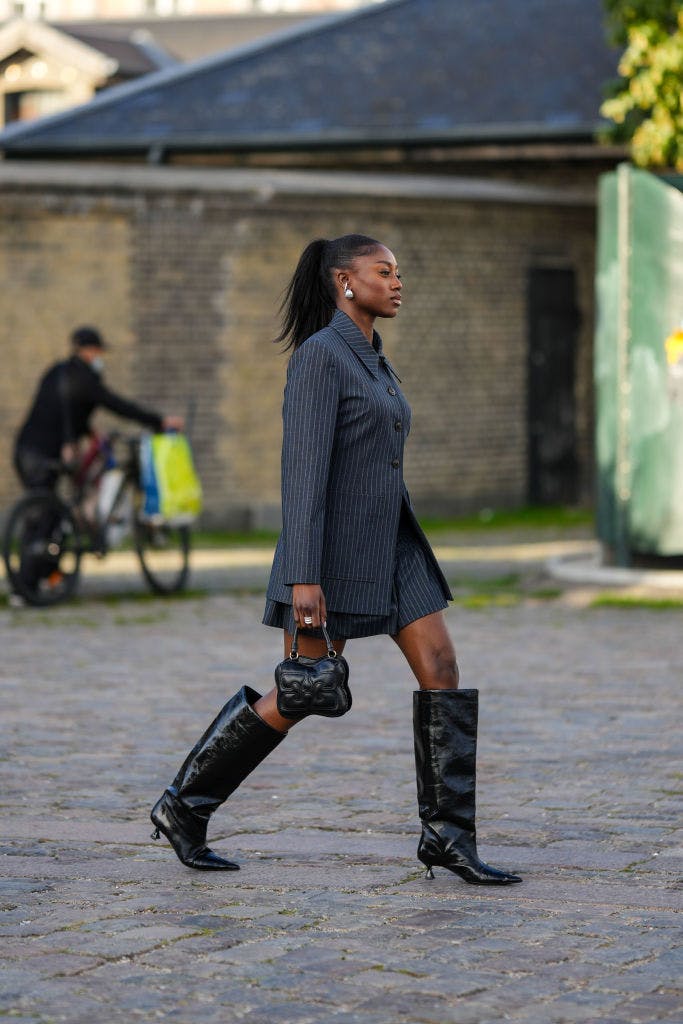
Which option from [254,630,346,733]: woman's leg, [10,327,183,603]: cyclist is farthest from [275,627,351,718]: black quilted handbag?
[10,327,183,603]: cyclist

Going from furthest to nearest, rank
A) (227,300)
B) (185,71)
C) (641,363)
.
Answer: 1. (185,71)
2. (227,300)
3. (641,363)

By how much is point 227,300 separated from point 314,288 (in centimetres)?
1353

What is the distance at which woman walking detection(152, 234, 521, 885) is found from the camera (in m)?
5.73

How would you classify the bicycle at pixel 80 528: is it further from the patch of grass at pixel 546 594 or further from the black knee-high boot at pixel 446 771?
the black knee-high boot at pixel 446 771

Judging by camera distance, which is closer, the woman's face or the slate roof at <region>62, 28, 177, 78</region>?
the woman's face

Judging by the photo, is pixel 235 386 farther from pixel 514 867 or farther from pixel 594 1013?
pixel 594 1013

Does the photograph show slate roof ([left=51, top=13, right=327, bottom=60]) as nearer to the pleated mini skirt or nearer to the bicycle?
the bicycle

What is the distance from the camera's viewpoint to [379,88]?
83.9ft

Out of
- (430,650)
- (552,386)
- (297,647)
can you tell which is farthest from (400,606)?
(552,386)

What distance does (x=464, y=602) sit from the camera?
13.8 meters

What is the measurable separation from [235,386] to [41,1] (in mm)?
74209

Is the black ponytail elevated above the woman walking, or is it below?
above

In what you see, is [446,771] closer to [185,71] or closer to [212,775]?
[212,775]

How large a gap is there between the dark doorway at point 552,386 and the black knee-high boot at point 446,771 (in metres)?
16.3
